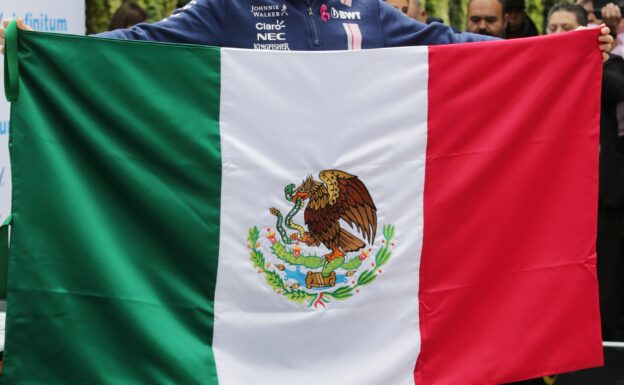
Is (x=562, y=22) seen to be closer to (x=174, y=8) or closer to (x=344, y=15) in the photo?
(x=344, y=15)

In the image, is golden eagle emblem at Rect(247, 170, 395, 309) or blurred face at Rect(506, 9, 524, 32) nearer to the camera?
golden eagle emblem at Rect(247, 170, 395, 309)

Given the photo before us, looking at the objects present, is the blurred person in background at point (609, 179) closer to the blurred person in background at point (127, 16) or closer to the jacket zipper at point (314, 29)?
the jacket zipper at point (314, 29)

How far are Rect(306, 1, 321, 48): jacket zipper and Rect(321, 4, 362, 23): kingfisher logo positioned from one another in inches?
1.8

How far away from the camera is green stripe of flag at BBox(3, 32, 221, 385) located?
382cm

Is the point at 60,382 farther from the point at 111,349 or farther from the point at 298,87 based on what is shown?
the point at 298,87

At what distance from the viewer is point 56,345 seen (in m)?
3.85

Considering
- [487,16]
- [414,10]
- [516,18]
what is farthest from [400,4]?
[516,18]

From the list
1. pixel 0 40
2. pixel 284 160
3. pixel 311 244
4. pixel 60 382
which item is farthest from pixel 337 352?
pixel 0 40

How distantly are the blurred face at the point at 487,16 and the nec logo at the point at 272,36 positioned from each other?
2.80 metres

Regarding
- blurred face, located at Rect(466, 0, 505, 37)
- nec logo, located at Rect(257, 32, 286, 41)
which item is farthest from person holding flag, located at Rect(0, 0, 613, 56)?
blurred face, located at Rect(466, 0, 505, 37)

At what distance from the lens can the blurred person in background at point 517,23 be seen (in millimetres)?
7371

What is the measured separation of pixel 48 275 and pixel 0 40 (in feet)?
2.53

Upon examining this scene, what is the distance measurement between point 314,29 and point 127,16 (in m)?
2.26

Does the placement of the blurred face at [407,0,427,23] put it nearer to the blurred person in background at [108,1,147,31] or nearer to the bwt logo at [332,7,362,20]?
the blurred person in background at [108,1,147,31]
